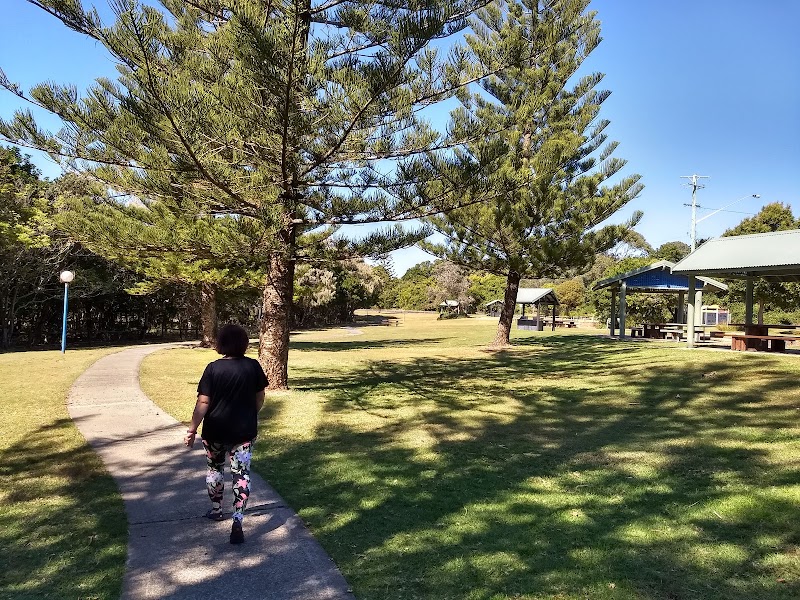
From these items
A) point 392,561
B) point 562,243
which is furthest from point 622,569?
point 562,243

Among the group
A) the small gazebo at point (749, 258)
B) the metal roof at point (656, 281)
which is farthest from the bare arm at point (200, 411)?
the metal roof at point (656, 281)

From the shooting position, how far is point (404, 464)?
215 inches

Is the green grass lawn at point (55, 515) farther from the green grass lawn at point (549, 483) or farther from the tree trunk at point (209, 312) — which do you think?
the tree trunk at point (209, 312)

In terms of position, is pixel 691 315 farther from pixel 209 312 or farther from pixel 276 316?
pixel 209 312

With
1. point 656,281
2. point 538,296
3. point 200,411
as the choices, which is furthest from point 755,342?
point 538,296

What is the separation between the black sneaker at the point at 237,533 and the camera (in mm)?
3506

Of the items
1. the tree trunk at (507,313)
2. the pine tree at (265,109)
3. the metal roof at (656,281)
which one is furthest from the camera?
the tree trunk at (507,313)

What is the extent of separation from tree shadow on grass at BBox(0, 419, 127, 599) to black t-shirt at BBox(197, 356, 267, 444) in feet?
2.82

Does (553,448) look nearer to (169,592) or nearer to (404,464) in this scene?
(404,464)

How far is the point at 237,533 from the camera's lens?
353cm

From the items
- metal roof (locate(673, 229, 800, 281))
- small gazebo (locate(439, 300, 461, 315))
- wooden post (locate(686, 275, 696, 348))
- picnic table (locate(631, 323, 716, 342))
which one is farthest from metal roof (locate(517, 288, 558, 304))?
small gazebo (locate(439, 300, 461, 315))

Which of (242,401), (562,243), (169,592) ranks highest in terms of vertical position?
(562,243)

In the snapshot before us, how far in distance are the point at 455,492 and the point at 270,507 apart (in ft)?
4.78

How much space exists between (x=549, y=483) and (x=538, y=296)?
27.8 meters
